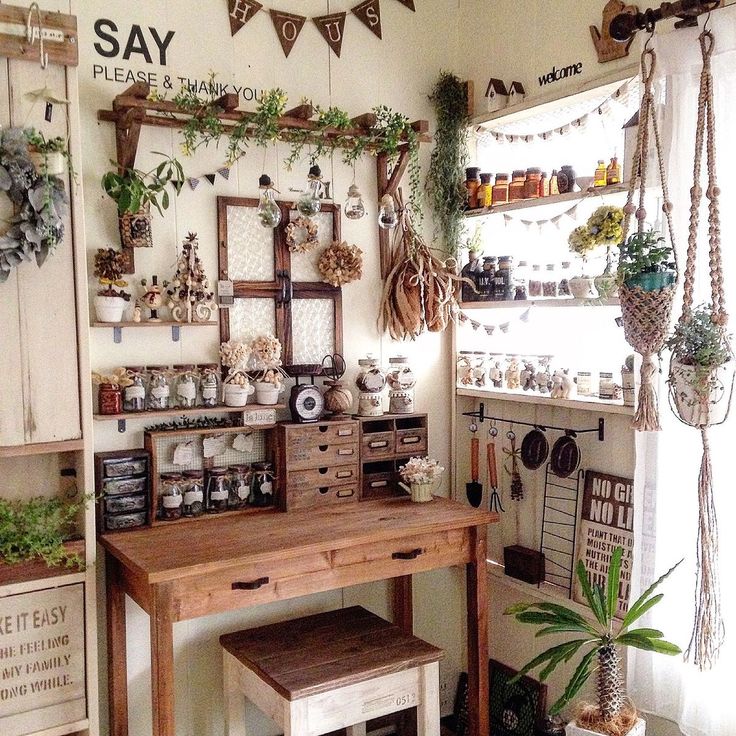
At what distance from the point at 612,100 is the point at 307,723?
2.24 meters

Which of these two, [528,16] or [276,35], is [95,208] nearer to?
[276,35]

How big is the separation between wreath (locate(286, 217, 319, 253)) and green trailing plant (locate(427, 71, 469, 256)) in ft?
2.03

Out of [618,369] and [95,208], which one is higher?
[95,208]

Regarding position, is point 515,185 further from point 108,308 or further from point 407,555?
point 108,308

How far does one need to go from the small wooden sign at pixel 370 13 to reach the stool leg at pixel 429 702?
7.77 feet

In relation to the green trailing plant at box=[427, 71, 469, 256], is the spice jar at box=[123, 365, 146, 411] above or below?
below

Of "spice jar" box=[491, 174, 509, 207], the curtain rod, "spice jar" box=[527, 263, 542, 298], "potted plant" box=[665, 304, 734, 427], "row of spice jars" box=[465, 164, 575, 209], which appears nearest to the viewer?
"potted plant" box=[665, 304, 734, 427]

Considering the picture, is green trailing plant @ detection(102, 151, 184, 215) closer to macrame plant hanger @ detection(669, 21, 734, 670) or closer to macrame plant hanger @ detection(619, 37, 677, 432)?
macrame plant hanger @ detection(619, 37, 677, 432)

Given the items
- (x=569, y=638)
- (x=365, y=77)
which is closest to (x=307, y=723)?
(x=569, y=638)

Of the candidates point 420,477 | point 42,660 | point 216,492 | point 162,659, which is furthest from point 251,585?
point 420,477

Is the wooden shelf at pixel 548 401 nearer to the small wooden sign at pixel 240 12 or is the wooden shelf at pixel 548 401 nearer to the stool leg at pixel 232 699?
the stool leg at pixel 232 699

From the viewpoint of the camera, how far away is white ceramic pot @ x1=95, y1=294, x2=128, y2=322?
2691mm

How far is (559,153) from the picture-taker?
3.28 m

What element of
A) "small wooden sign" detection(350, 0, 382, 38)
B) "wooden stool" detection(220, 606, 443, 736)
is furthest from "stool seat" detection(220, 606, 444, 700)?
"small wooden sign" detection(350, 0, 382, 38)
